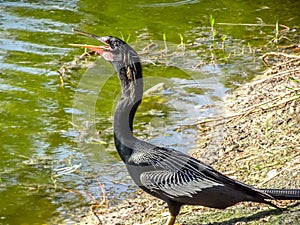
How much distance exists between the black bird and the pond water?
48.2 inches

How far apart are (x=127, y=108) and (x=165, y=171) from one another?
2.06ft

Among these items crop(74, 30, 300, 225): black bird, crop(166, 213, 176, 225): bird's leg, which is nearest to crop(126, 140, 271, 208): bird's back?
crop(74, 30, 300, 225): black bird

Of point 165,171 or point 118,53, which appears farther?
point 118,53

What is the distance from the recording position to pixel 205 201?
17.1 ft

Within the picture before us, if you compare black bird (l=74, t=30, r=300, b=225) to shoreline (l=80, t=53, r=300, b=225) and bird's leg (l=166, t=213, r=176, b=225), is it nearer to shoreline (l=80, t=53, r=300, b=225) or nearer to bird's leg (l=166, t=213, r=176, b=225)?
bird's leg (l=166, t=213, r=176, b=225)

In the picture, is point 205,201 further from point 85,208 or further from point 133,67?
point 85,208

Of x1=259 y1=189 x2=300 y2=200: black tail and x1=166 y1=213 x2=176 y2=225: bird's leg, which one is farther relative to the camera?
x1=166 y1=213 x2=176 y2=225: bird's leg

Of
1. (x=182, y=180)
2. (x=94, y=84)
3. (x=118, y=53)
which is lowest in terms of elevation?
(x=94, y=84)

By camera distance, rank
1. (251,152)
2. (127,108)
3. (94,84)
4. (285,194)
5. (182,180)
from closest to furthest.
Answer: (285,194) → (182,180) → (127,108) → (251,152) → (94,84)

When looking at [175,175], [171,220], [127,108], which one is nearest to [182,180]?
[175,175]

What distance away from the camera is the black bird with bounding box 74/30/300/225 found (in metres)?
5.12

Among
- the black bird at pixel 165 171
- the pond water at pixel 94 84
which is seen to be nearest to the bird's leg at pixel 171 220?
the black bird at pixel 165 171

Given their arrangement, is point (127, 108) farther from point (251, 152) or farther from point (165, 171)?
point (251, 152)

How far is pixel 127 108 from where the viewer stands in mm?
5730
